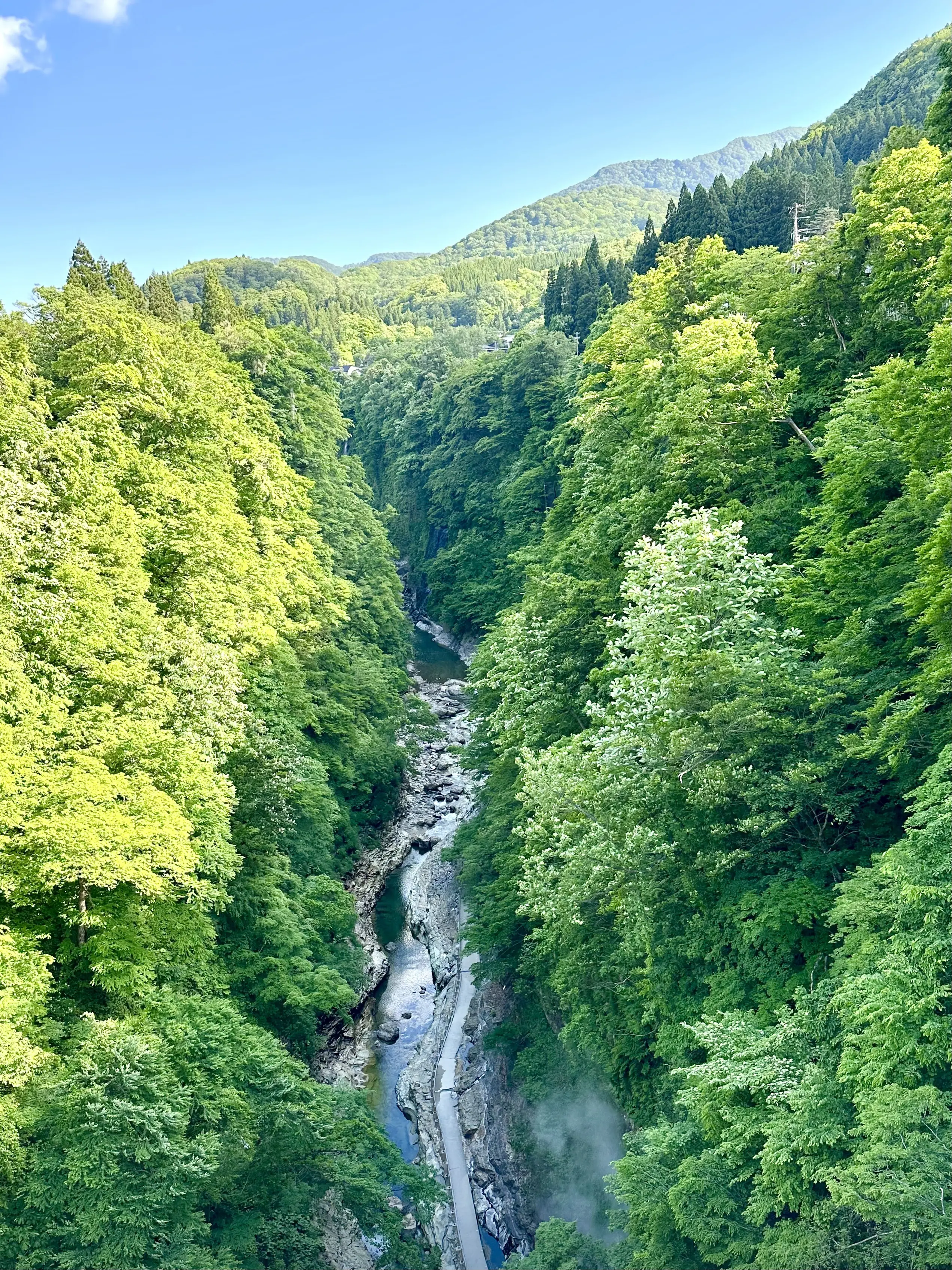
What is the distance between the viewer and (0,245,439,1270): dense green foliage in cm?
1356

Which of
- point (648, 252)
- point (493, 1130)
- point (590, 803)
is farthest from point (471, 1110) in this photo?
point (648, 252)

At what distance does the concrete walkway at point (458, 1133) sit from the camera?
20.5 metres

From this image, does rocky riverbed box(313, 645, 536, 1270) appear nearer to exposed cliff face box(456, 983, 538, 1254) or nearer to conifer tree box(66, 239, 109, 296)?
exposed cliff face box(456, 983, 538, 1254)

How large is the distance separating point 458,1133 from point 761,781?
16168 mm

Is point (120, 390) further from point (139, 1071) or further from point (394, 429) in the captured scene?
point (394, 429)

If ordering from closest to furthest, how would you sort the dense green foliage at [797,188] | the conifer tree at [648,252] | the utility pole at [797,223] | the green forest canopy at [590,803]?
the green forest canopy at [590,803] → the utility pole at [797,223] → the dense green foliage at [797,188] → the conifer tree at [648,252]

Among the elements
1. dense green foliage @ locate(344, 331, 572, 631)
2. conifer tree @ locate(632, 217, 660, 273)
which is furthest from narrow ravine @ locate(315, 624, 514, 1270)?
conifer tree @ locate(632, 217, 660, 273)

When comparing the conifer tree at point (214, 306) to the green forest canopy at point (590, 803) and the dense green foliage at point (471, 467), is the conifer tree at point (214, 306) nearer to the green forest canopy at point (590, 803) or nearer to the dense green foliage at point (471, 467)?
the green forest canopy at point (590, 803)

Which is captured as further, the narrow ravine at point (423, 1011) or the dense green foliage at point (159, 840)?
the narrow ravine at point (423, 1011)

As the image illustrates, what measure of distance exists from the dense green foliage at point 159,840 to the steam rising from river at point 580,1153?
13.6 ft

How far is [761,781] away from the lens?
1410cm

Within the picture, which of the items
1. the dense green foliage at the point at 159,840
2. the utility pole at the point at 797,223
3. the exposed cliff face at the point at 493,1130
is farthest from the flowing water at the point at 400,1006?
the utility pole at the point at 797,223

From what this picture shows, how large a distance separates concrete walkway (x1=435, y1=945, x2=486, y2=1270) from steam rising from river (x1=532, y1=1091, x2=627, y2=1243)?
1.89m

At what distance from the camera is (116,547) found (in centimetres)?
2130
